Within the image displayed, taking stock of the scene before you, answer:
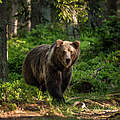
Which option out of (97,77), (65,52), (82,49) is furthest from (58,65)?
(82,49)

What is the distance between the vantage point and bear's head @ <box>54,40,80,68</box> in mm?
6173

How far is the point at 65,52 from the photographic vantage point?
6.18 metres

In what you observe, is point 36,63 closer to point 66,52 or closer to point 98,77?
point 66,52

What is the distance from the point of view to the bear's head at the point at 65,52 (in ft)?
20.3

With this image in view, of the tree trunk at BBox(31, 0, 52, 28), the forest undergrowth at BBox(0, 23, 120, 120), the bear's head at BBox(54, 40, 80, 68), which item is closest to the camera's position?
the forest undergrowth at BBox(0, 23, 120, 120)

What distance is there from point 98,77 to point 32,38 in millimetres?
7044

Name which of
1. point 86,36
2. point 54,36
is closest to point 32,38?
point 54,36

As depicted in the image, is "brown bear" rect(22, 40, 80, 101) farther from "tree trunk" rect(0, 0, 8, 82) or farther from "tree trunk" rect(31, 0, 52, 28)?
"tree trunk" rect(31, 0, 52, 28)

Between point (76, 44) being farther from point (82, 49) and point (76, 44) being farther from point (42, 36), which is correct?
point (42, 36)

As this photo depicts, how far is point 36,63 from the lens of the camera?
7.73 m

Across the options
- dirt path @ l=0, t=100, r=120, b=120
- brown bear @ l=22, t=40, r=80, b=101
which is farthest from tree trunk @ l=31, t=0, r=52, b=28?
dirt path @ l=0, t=100, r=120, b=120

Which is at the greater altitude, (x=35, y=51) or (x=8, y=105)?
(x=35, y=51)

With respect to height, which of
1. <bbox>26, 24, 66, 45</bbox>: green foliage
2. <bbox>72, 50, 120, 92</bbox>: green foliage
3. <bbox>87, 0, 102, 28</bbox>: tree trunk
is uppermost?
<bbox>87, 0, 102, 28</bbox>: tree trunk

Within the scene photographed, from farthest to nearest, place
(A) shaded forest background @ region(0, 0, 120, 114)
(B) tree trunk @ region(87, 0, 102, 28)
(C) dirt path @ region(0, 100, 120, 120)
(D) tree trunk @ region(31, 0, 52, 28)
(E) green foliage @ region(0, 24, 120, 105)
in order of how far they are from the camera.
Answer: (D) tree trunk @ region(31, 0, 52, 28) < (B) tree trunk @ region(87, 0, 102, 28) < (A) shaded forest background @ region(0, 0, 120, 114) < (E) green foliage @ region(0, 24, 120, 105) < (C) dirt path @ region(0, 100, 120, 120)
